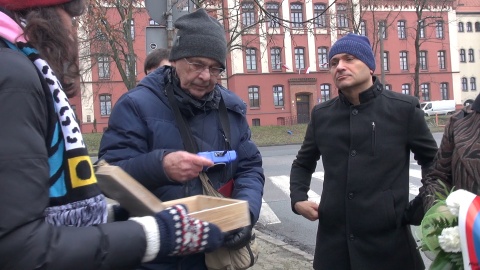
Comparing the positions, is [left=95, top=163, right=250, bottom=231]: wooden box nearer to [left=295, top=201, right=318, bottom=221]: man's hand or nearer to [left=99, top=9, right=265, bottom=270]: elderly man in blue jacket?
[left=99, top=9, right=265, bottom=270]: elderly man in blue jacket

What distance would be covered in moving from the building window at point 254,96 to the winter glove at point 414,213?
41859 mm

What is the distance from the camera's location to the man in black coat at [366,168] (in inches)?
118

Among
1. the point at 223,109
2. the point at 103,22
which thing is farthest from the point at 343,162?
the point at 103,22

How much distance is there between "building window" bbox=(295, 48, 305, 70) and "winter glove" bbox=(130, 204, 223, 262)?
4479cm

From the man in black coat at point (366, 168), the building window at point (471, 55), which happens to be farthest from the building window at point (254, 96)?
the man in black coat at point (366, 168)

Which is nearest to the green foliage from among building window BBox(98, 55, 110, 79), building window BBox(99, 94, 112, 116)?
building window BBox(98, 55, 110, 79)

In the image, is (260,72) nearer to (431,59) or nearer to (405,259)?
(431,59)

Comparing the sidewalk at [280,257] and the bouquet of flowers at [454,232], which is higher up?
the bouquet of flowers at [454,232]

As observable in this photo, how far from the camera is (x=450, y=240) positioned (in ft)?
6.37

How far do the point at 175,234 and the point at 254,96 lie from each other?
43.8 metres

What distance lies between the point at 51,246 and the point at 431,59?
179 feet

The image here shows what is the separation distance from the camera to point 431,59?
168ft

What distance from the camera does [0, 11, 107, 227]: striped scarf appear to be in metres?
1.42

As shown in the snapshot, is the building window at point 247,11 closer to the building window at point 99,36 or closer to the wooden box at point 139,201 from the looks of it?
the building window at point 99,36
